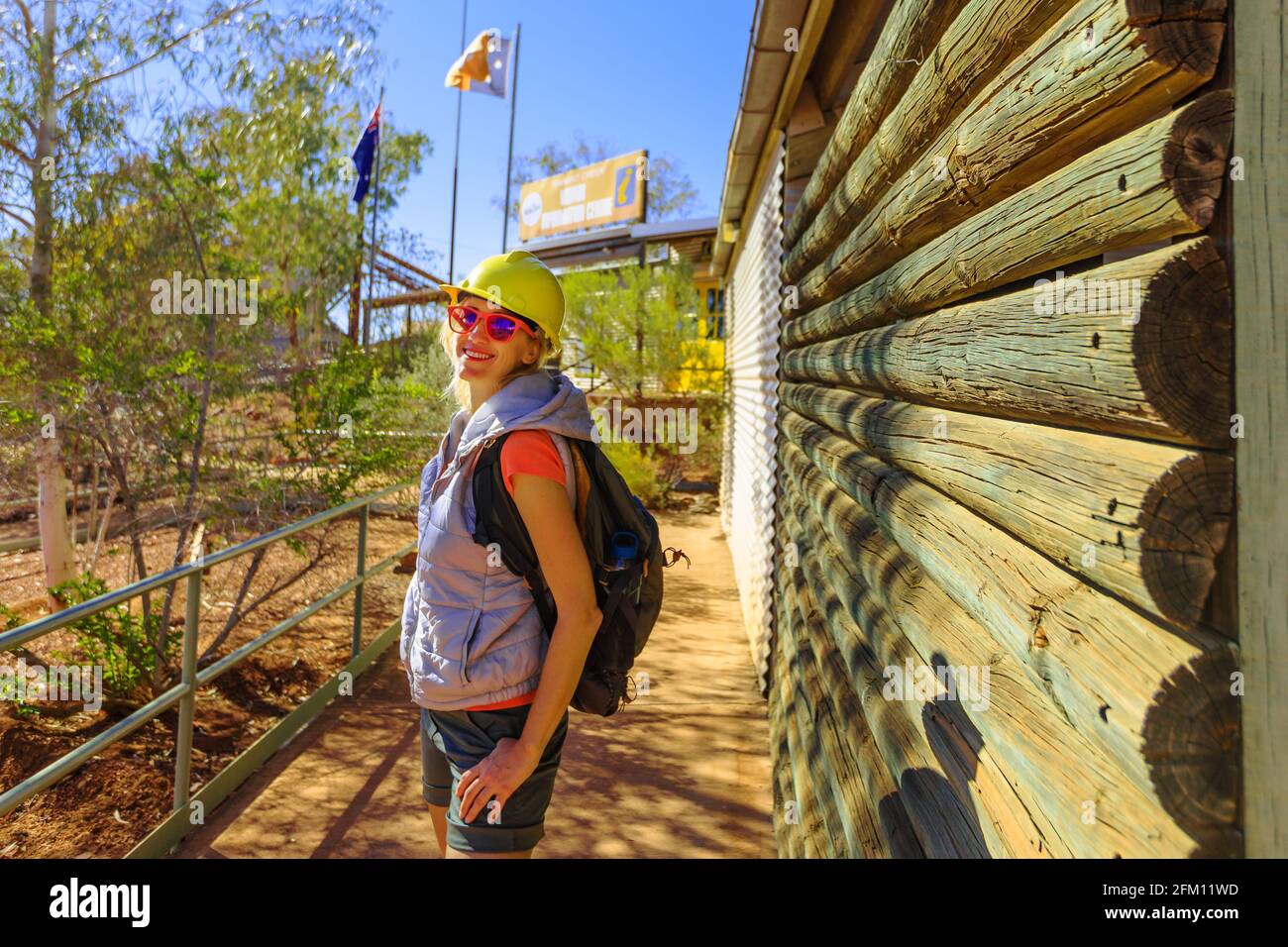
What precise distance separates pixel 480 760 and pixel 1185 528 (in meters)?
1.55

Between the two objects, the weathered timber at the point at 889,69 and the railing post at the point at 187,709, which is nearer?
the weathered timber at the point at 889,69

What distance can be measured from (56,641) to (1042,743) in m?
7.10

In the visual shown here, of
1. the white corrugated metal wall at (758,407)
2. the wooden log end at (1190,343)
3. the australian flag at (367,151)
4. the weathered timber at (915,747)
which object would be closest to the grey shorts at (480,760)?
the weathered timber at (915,747)

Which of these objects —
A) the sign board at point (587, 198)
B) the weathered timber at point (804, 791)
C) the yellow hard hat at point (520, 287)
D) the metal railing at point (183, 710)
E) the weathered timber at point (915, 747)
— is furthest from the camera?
the sign board at point (587, 198)

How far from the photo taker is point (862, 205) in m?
2.83

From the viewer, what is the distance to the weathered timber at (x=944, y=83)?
1426 millimetres

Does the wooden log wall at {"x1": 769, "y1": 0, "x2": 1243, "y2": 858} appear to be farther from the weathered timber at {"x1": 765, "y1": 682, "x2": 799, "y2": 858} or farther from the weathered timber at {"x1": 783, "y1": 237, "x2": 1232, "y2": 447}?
the weathered timber at {"x1": 765, "y1": 682, "x2": 799, "y2": 858}

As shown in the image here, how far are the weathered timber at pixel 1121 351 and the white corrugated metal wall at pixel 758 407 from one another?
4.30m

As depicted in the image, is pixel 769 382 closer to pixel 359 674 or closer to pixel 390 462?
pixel 390 462

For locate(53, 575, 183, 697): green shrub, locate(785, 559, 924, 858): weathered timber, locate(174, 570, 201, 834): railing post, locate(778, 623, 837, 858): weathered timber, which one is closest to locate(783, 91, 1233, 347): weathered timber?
locate(785, 559, 924, 858): weathered timber

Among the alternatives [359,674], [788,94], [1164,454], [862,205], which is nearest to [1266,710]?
[1164,454]

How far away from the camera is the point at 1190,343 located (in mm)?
931

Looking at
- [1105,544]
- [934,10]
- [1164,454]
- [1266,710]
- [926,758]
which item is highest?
[934,10]

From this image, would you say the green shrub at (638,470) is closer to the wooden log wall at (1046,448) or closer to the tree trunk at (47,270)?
the tree trunk at (47,270)
